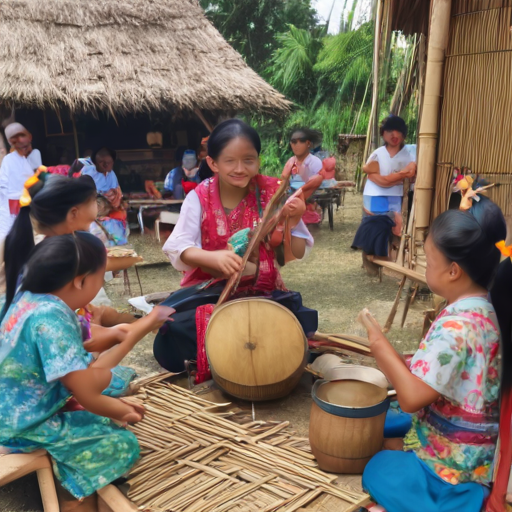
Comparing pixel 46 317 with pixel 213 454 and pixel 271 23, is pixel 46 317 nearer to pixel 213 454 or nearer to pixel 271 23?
pixel 213 454

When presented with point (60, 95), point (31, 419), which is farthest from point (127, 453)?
point (60, 95)

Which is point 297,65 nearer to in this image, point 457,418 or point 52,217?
point 52,217

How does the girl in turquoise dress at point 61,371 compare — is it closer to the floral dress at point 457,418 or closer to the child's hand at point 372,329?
the child's hand at point 372,329

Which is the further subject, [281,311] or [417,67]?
[417,67]

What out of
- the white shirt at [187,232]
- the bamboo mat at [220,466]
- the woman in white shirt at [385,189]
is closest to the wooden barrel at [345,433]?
the bamboo mat at [220,466]

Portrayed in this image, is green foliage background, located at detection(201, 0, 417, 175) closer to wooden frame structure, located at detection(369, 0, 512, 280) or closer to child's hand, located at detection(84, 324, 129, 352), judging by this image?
wooden frame structure, located at detection(369, 0, 512, 280)

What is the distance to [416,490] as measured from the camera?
6.08 ft

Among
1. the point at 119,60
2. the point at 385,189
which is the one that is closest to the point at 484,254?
the point at 385,189

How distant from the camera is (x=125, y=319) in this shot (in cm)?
305

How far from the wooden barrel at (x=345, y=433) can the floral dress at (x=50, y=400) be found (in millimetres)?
787

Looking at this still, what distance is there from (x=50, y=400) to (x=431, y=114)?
302 centimetres

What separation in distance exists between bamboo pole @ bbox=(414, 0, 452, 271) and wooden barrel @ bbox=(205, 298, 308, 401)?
1684 mm

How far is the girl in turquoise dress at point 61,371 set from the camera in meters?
1.97

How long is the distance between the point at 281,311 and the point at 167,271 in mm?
4690
